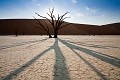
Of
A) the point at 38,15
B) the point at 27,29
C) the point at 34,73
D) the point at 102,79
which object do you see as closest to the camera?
the point at 102,79

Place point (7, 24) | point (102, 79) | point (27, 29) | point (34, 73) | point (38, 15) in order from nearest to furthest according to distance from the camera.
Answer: point (102, 79), point (34, 73), point (38, 15), point (27, 29), point (7, 24)

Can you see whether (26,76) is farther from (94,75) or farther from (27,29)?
(27,29)

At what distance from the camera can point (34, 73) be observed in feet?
10.6

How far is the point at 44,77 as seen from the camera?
2.96 m

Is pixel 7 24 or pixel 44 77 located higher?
pixel 7 24

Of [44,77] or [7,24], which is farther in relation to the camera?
[7,24]

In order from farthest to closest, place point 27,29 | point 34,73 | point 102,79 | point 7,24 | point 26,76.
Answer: point 7,24, point 27,29, point 34,73, point 26,76, point 102,79

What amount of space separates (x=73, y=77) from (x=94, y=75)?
20.7 inches

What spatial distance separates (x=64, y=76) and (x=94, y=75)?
2.38ft

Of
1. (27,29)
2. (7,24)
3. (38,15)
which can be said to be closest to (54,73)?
(38,15)

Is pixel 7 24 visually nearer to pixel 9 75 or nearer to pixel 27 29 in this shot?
pixel 27 29

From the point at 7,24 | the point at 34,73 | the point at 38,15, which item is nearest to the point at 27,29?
the point at 7,24

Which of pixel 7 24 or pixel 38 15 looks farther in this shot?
pixel 7 24

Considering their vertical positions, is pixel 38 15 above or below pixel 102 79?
above
